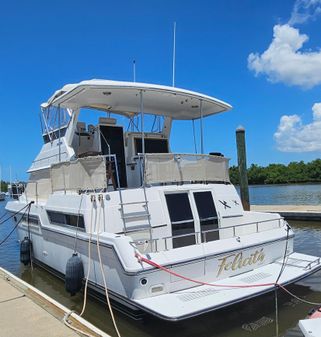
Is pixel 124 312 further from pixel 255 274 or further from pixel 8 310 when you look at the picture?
pixel 255 274

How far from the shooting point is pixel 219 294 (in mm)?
6180

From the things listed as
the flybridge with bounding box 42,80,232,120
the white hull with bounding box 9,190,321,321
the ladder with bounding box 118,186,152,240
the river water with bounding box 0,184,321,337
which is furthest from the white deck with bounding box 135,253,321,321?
the flybridge with bounding box 42,80,232,120

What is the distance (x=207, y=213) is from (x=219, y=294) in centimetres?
229

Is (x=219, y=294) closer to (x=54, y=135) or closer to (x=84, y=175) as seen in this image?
(x=84, y=175)

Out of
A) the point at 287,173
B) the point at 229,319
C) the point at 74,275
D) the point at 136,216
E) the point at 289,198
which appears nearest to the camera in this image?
the point at 229,319

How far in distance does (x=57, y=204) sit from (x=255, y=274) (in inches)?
180

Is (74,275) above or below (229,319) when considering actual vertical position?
above

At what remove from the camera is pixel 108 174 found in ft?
28.2

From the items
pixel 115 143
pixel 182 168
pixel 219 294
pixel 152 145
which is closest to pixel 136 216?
pixel 182 168

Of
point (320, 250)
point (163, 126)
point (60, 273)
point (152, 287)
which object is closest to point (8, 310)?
point (152, 287)

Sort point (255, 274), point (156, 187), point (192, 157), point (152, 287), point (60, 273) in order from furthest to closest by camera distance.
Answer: point (60, 273) → point (192, 157) → point (156, 187) → point (255, 274) → point (152, 287)

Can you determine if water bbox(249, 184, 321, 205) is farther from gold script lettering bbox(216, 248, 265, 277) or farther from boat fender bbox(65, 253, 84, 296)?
boat fender bbox(65, 253, 84, 296)

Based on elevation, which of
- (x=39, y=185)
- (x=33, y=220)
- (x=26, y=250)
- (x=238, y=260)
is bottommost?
(x=26, y=250)

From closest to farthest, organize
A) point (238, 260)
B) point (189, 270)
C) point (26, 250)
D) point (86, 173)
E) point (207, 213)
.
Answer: point (189, 270) → point (238, 260) → point (86, 173) → point (207, 213) → point (26, 250)
